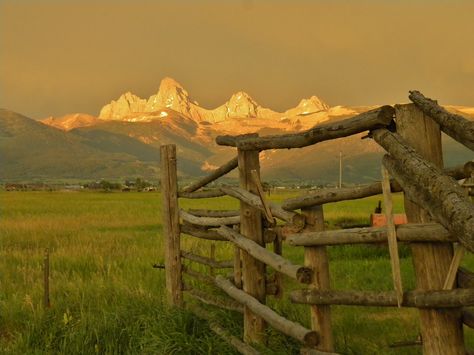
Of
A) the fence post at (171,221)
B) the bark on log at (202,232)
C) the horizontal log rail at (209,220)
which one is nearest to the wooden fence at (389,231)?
the horizontal log rail at (209,220)

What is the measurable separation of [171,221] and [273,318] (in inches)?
118

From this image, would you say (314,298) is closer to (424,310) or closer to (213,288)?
(424,310)

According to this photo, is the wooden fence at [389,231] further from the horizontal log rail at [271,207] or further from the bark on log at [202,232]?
the bark on log at [202,232]

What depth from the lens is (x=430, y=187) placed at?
2.97 meters

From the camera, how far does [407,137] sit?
3.48 meters

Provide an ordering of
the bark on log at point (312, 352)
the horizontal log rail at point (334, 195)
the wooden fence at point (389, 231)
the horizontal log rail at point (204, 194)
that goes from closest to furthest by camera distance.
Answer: the wooden fence at point (389, 231)
the horizontal log rail at point (334, 195)
the bark on log at point (312, 352)
the horizontal log rail at point (204, 194)

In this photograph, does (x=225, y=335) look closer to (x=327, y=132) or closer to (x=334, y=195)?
(x=334, y=195)

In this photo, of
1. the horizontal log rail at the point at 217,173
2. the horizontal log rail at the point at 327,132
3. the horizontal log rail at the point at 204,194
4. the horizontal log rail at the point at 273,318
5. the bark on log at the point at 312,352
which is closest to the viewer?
the horizontal log rail at the point at 327,132

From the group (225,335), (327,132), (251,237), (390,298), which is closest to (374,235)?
(390,298)

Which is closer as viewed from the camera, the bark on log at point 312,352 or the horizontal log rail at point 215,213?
the bark on log at point 312,352

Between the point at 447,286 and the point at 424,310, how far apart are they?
10.2 inches

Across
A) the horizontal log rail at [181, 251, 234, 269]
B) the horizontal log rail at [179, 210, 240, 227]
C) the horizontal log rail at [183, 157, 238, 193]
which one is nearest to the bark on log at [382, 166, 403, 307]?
the horizontal log rail at [179, 210, 240, 227]

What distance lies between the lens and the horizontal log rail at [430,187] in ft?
8.70

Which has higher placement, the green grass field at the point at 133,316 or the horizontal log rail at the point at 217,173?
the horizontal log rail at the point at 217,173
